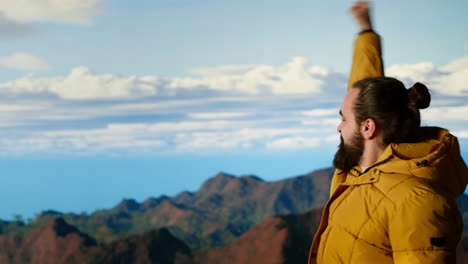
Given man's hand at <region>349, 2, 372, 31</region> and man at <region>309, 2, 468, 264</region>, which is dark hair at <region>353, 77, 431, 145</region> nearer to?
man at <region>309, 2, 468, 264</region>

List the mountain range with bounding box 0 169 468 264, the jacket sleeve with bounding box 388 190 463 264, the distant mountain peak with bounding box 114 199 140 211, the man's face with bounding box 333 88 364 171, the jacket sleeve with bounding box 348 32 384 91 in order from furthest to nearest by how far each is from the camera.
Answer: the distant mountain peak with bounding box 114 199 140 211 → the mountain range with bounding box 0 169 468 264 → the jacket sleeve with bounding box 348 32 384 91 → the man's face with bounding box 333 88 364 171 → the jacket sleeve with bounding box 388 190 463 264

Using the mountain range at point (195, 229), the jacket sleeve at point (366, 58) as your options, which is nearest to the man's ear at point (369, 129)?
the jacket sleeve at point (366, 58)

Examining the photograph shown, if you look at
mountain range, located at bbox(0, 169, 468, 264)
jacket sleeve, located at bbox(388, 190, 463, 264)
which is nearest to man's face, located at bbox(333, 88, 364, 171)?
jacket sleeve, located at bbox(388, 190, 463, 264)

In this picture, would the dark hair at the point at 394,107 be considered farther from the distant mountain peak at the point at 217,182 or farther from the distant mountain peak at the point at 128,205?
the distant mountain peak at the point at 217,182

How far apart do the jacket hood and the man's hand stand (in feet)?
4.89

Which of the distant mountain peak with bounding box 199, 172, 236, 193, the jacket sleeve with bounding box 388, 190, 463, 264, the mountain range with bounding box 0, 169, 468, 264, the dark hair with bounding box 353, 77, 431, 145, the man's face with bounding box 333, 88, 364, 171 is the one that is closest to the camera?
the jacket sleeve with bounding box 388, 190, 463, 264

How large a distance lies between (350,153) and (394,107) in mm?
363

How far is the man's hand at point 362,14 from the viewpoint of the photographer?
3916 mm

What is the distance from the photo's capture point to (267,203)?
3609cm

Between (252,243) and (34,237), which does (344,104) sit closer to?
Answer: (252,243)

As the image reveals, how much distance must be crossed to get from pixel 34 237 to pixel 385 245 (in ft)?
80.0

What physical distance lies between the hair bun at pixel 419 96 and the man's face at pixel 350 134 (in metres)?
0.29

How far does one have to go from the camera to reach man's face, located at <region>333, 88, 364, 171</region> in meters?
2.80

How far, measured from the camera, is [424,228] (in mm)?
2355
